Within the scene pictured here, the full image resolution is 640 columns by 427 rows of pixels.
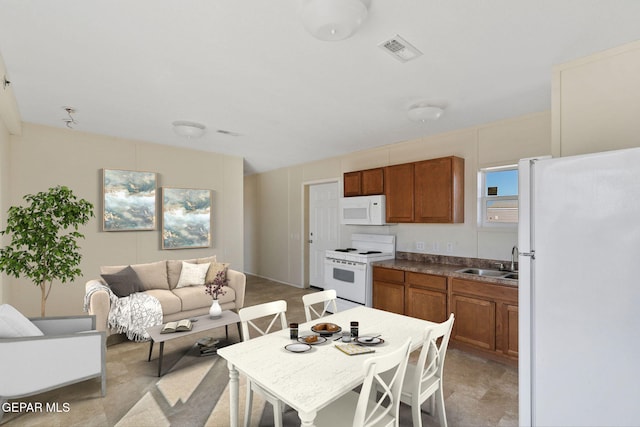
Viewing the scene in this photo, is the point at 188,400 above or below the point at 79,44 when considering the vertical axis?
below

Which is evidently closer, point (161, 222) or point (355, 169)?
point (161, 222)

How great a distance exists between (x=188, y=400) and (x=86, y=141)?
387 cm

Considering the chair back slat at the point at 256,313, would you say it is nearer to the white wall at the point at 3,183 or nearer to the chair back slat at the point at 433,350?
the chair back slat at the point at 433,350

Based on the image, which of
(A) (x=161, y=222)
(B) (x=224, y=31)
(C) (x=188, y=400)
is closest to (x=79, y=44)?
(B) (x=224, y=31)

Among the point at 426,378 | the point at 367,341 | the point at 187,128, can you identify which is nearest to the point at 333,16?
the point at 367,341

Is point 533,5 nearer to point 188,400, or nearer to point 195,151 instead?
point 188,400

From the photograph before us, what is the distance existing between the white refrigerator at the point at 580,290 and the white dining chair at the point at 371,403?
740 millimetres

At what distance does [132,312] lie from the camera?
3416mm

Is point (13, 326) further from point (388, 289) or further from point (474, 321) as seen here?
point (474, 321)

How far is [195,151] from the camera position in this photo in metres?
5.33

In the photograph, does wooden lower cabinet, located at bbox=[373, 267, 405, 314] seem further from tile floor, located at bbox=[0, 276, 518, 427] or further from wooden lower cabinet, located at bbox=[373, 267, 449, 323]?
tile floor, located at bbox=[0, 276, 518, 427]

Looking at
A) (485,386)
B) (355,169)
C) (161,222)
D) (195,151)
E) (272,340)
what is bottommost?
(485,386)

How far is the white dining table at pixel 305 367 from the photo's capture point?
1.31 metres

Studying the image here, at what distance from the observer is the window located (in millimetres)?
3430
